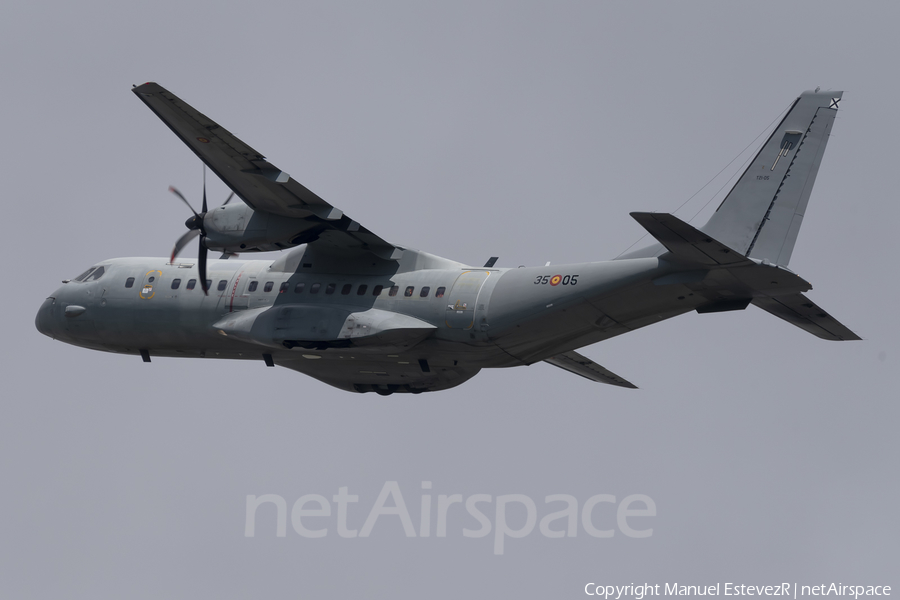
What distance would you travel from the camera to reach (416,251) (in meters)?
31.5

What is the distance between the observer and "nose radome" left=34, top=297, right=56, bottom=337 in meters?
35.2

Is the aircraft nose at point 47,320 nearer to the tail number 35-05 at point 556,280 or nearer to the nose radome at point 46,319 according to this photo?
the nose radome at point 46,319

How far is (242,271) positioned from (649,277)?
36.2 feet

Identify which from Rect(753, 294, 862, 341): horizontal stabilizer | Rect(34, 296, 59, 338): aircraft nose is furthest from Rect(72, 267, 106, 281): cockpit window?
Rect(753, 294, 862, 341): horizontal stabilizer

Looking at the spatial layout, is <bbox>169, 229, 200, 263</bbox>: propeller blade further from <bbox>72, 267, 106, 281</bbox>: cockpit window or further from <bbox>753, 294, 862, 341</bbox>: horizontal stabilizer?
<bbox>753, 294, 862, 341</bbox>: horizontal stabilizer

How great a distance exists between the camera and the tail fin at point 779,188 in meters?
27.3

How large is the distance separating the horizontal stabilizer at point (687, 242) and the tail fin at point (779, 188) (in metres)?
1.49

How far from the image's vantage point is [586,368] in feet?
118

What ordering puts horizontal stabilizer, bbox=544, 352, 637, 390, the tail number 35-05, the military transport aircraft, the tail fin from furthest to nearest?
horizontal stabilizer, bbox=544, 352, 637, 390 < the tail number 35-05 < the military transport aircraft < the tail fin

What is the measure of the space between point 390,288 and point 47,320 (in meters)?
10.4

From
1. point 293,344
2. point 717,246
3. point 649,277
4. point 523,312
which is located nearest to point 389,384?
point 293,344

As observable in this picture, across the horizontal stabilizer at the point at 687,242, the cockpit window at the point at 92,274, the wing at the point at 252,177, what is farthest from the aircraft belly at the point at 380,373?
the horizontal stabilizer at the point at 687,242

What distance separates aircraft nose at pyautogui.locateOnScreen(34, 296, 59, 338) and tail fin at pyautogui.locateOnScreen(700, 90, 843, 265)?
1786 cm

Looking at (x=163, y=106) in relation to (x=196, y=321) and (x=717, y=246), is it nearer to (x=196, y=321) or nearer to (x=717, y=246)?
(x=196, y=321)
